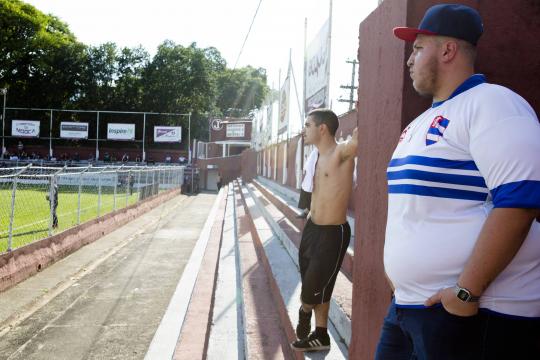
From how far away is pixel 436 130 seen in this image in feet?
4.88

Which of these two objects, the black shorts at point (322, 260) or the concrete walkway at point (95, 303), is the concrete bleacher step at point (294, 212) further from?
the concrete walkway at point (95, 303)

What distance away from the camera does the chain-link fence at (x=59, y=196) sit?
303 inches

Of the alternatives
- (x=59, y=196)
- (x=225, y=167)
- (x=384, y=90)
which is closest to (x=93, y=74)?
(x=225, y=167)

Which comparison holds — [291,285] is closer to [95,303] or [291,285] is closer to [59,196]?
[95,303]

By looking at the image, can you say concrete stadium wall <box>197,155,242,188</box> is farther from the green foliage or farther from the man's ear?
the man's ear

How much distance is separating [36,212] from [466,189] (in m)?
12.4

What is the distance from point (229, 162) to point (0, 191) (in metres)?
31.9

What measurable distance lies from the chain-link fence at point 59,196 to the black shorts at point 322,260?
5121 millimetres

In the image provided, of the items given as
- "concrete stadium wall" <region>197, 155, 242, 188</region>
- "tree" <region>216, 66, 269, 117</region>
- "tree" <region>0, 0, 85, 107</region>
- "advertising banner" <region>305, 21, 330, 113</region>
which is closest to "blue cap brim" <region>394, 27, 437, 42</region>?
"advertising banner" <region>305, 21, 330, 113</region>

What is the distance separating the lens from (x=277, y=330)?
4.43 m

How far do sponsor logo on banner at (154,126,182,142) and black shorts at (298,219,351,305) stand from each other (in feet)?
159

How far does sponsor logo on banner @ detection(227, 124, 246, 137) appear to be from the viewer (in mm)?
47188

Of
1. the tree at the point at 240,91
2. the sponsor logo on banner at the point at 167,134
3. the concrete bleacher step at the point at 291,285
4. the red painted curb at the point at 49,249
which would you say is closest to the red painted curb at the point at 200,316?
the concrete bleacher step at the point at 291,285


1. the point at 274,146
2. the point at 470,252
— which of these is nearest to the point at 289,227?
the point at 470,252
